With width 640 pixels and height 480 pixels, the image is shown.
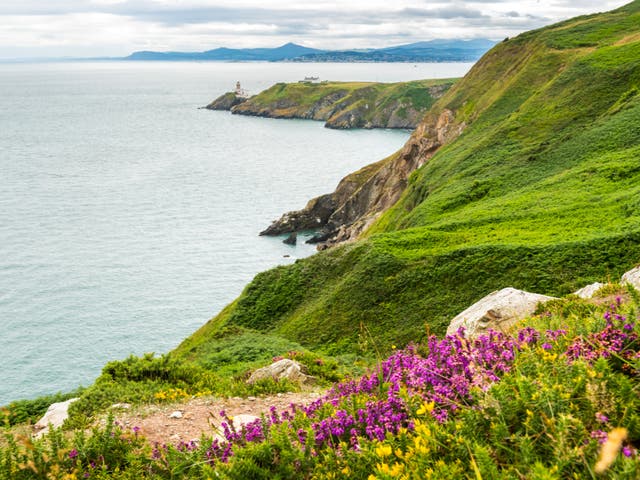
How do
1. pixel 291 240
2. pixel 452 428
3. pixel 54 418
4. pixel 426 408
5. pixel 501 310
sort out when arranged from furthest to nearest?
1. pixel 291 240
2. pixel 501 310
3. pixel 54 418
4. pixel 426 408
5. pixel 452 428

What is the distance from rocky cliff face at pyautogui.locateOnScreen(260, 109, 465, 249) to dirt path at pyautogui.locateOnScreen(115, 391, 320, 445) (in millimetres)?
56054

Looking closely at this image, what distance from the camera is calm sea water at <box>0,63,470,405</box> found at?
4791 cm

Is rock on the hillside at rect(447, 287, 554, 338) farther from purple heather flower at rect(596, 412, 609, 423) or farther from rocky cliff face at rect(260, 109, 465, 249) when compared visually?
rocky cliff face at rect(260, 109, 465, 249)

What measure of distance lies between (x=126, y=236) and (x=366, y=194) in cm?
3515

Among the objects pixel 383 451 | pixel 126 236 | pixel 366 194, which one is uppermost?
pixel 383 451

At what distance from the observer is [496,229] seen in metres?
32.0

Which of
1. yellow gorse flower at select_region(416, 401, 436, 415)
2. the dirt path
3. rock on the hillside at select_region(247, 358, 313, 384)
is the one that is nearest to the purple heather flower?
yellow gorse flower at select_region(416, 401, 436, 415)

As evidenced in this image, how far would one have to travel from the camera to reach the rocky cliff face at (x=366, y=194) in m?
71.2

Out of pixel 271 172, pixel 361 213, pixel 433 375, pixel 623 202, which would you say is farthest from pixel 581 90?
pixel 271 172

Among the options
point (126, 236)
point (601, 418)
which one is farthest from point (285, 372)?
point (126, 236)

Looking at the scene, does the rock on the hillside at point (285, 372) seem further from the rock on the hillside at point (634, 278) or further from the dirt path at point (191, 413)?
the rock on the hillside at point (634, 278)

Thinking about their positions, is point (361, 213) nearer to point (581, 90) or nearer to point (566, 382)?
point (581, 90)

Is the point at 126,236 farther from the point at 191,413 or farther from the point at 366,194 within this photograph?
Result: the point at 191,413

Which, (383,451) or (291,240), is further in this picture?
(291,240)
